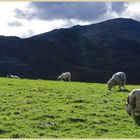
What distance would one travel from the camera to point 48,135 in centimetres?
2069

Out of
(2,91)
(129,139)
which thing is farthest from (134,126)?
(2,91)

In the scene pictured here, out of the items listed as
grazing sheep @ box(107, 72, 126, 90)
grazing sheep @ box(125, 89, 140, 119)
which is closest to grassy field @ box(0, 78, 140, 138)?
grazing sheep @ box(125, 89, 140, 119)

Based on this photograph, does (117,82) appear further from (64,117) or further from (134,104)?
(64,117)

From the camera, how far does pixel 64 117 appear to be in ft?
79.2

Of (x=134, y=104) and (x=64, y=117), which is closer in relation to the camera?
(x=64, y=117)

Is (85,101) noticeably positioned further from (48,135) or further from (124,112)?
(48,135)

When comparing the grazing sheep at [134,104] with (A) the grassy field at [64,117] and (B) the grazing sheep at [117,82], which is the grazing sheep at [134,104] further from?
(B) the grazing sheep at [117,82]

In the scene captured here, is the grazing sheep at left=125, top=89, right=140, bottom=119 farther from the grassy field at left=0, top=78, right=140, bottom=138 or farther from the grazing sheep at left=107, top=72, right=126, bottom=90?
the grazing sheep at left=107, top=72, right=126, bottom=90

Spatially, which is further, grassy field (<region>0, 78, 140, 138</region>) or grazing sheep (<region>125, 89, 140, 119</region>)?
grazing sheep (<region>125, 89, 140, 119</region>)

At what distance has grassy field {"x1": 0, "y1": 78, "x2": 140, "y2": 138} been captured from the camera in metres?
21.1

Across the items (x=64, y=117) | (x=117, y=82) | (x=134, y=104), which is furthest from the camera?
(x=117, y=82)

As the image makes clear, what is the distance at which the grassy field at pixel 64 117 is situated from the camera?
21141mm

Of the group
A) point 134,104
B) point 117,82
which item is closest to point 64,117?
point 134,104

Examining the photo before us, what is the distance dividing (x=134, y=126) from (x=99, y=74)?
567 ft
